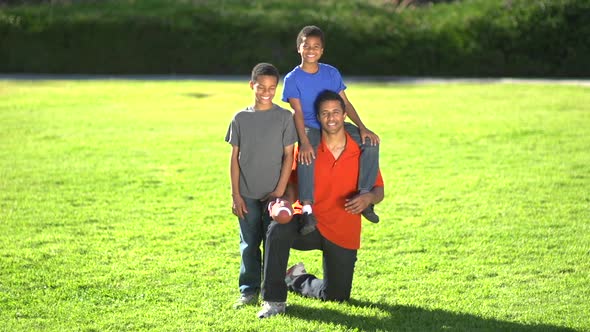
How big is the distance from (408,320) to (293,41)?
14957mm

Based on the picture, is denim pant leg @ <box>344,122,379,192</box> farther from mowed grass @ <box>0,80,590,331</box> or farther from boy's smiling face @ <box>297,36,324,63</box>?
mowed grass @ <box>0,80,590,331</box>

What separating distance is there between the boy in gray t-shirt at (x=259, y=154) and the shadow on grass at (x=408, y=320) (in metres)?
0.48

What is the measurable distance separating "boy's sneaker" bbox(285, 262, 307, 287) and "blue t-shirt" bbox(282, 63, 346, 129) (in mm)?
925

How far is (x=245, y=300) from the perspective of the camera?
5125 mm

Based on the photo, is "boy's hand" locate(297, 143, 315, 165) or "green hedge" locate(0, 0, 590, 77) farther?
"green hedge" locate(0, 0, 590, 77)

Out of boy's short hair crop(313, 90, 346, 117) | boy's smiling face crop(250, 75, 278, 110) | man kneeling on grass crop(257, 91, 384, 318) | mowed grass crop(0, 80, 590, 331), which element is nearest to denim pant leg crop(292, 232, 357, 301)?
man kneeling on grass crop(257, 91, 384, 318)

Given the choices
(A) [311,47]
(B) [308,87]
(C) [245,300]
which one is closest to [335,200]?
(B) [308,87]

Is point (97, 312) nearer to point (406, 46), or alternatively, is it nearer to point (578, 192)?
point (578, 192)

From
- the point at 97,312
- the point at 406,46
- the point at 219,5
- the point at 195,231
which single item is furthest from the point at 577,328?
the point at 219,5

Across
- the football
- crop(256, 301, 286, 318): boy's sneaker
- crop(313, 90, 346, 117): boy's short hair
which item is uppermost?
crop(313, 90, 346, 117): boy's short hair

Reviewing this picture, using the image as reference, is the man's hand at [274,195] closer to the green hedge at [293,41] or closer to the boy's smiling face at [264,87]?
the boy's smiling face at [264,87]

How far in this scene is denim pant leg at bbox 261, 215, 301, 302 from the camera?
4812 millimetres

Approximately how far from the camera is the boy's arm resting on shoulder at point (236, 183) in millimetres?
5016

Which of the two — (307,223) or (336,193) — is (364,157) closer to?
(336,193)
